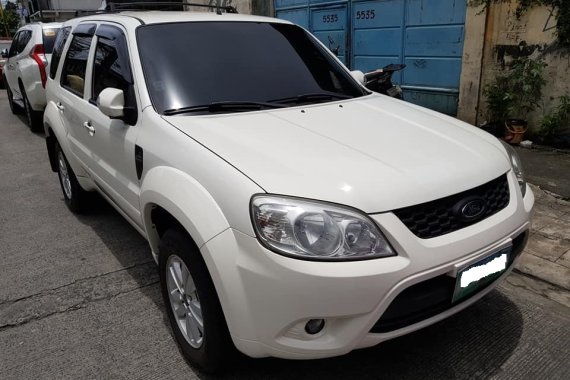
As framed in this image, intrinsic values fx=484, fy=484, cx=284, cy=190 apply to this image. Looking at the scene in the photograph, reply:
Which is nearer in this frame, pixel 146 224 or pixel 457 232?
pixel 457 232

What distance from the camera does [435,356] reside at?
2514mm

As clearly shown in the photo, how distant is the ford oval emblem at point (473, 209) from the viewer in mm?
2068

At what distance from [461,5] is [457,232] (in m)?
5.93

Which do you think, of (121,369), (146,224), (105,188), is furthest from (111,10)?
(121,369)

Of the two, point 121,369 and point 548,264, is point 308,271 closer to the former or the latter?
point 121,369

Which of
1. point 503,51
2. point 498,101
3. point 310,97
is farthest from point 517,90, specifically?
point 310,97

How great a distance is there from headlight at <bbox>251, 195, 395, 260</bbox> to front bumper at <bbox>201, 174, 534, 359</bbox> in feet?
0.13

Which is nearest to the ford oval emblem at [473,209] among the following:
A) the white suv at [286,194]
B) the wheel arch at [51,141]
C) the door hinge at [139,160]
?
the white suv at [286,194]

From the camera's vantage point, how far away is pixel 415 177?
2016mm

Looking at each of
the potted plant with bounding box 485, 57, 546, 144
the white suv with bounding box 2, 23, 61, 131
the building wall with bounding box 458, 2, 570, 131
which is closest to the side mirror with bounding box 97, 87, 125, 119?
the potted plant with bounding box 485, 57, 546, 144

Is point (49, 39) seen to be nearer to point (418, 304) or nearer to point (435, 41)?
point (435, 41)

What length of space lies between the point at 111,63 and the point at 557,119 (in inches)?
207

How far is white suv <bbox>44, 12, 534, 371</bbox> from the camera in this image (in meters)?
1.85

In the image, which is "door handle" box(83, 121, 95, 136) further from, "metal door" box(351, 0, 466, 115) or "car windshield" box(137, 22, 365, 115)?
"metal door" box(351, 0, 466, 115)
